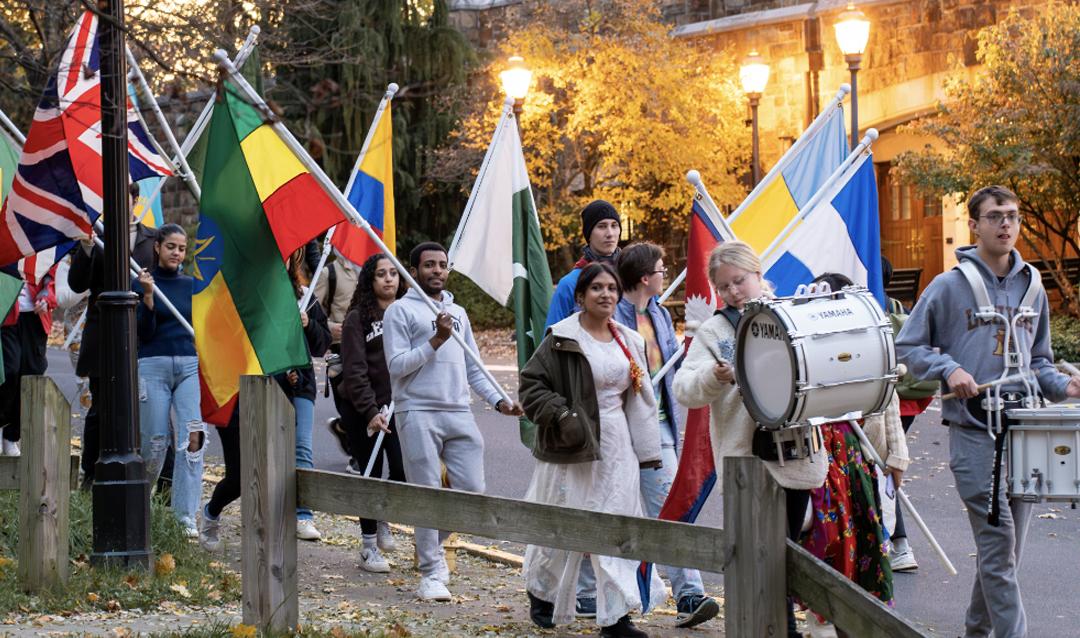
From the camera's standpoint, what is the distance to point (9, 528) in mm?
8938

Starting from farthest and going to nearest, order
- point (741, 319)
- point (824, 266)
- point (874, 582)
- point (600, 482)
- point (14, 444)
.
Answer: point (14, 444)
point (824, 266)
point (600, 482)
point (874, 582)
point (741, 319)

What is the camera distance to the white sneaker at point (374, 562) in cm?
866

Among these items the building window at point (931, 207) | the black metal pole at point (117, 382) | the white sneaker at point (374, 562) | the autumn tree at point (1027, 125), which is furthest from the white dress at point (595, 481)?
the building window at point (931, 207)

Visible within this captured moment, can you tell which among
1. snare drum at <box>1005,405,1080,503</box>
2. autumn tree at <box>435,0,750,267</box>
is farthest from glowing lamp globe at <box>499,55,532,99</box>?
autumn tree at <box>435,0,750,267</box>

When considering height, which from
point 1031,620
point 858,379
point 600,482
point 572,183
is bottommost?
point 1031,620

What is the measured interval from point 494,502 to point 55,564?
9.67 feet

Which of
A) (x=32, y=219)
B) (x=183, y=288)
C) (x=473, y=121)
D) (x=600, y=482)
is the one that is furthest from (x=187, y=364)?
(x=473, y=121)

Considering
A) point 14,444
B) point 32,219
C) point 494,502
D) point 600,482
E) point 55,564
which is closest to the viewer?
point 494,502

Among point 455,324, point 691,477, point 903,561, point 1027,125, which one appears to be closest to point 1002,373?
point 691,477

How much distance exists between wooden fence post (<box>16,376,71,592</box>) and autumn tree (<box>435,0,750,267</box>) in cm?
2098

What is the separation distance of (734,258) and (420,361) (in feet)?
7.04

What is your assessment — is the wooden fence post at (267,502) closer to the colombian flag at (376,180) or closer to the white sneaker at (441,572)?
the white sneaker at (441,572)

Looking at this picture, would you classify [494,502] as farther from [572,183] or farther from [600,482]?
[572,183]

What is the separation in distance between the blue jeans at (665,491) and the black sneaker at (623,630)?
475 mm
